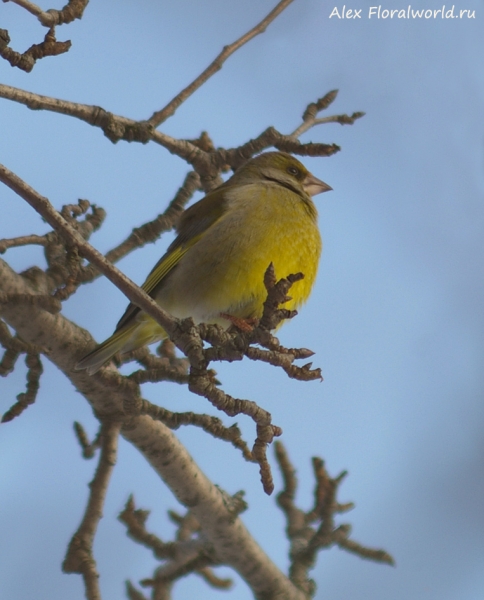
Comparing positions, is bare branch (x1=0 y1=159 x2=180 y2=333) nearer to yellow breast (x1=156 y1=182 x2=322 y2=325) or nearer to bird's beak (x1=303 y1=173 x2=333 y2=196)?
yellow breast (x1=156 y1=182 x2=322 y2=325)

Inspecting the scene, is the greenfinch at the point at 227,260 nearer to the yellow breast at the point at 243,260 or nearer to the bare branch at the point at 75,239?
the yellow breast at the point at 243,260

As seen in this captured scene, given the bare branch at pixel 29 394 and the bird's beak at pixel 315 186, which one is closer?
the bare branch at pixel 29 394

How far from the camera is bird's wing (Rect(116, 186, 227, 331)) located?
4500 mm

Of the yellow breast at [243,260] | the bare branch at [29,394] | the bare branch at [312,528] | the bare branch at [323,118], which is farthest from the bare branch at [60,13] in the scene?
the bare branch at [312,528]

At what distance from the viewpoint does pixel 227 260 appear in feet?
13.6

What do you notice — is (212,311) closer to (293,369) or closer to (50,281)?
(50,281)

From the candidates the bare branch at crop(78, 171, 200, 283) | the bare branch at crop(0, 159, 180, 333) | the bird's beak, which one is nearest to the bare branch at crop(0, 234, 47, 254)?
the bare branch at crop(78, 171, 200, 283)

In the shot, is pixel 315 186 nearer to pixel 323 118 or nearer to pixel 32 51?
pixel 323 118

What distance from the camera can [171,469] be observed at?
398 cm

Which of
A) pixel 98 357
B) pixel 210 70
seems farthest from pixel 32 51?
pixel 98 357

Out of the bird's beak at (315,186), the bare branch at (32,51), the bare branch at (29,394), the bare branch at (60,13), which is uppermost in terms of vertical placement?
the bird's beak at (315,186)

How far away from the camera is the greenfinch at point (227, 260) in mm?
4078

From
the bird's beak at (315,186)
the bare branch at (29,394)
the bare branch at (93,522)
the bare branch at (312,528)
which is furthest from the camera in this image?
the bird's beak at (315,186)

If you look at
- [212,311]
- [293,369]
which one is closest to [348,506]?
[212,311]
